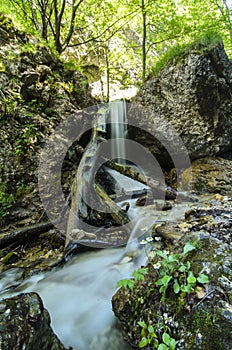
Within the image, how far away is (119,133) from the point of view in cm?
734

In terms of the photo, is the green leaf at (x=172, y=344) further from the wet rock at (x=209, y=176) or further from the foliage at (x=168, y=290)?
the wet rock at (x=209, y=176)

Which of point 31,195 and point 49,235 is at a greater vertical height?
point 31,195

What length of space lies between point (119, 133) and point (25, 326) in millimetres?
6467

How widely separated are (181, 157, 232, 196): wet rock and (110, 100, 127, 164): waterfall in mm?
2402

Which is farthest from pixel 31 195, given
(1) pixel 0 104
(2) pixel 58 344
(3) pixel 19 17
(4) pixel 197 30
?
(4) pixel 197 30

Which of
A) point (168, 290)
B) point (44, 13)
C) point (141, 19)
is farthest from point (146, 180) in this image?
point (141, 19)

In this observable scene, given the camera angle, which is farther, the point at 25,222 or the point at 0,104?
the point at 0,104

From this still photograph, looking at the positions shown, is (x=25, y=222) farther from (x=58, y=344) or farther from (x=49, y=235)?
(x=58, y=344)

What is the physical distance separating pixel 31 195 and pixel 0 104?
206 cm

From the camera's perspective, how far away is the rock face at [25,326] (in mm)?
1358

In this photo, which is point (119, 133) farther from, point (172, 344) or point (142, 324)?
point (172, 344)

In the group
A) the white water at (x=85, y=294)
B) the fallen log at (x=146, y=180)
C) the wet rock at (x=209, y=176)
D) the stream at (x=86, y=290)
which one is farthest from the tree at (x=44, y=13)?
the white water at (x=85, y=294)

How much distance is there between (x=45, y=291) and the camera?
98.7 inches

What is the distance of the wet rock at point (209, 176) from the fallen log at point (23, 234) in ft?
12.1
